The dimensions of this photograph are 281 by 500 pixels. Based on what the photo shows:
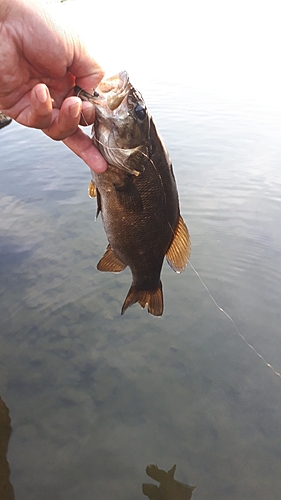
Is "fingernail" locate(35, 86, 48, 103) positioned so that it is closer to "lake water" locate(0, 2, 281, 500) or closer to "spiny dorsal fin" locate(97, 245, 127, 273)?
"spiny dorsal fin" locate(97, 245, 127, 273)

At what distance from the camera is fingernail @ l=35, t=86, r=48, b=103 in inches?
70.7

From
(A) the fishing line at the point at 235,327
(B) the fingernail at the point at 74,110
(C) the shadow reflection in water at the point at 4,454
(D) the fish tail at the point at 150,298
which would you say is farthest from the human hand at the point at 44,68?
(A) the fishing line at the point at 235,327

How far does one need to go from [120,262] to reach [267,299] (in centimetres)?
220

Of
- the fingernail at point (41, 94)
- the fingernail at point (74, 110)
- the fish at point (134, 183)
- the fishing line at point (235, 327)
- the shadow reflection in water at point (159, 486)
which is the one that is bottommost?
the shadow reflection in water at point (159, 486)

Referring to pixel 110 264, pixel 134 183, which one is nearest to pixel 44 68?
pixel 134 183

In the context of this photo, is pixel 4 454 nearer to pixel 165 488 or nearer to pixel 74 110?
pixel 165 488

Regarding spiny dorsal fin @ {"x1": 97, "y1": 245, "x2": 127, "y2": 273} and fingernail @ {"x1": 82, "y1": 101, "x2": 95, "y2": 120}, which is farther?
spiny dorsal fin @ {"x1": 97, "y1": 245, "x2": 127, "y2": 273}

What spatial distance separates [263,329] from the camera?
3.93 m

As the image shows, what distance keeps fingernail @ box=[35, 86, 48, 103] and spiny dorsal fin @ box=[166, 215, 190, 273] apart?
3.39ft

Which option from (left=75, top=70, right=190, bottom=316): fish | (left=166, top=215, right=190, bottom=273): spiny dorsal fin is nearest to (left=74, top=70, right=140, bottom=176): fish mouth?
(left=75, top=70, right=190, bottom=316): fish

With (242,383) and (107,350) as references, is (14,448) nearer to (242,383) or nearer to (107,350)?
(107,350)

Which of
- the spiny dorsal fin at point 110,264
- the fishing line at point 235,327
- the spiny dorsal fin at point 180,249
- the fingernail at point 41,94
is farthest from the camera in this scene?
the fishing line at point 235,327

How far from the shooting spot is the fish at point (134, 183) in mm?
Answer: 2100

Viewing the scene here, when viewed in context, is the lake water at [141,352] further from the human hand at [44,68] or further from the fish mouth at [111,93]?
the fish mouth at [111,93]
